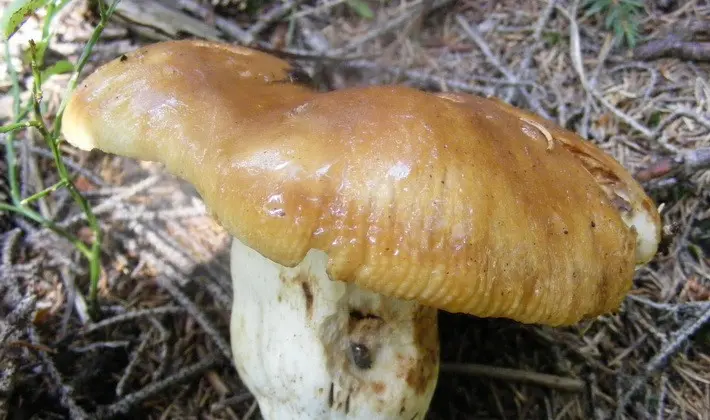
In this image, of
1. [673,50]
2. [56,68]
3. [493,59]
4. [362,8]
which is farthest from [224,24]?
[673,50]

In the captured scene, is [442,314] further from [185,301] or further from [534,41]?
[534,41]

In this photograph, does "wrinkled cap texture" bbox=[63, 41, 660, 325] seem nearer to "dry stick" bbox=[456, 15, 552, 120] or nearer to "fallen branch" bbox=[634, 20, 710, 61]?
"dry stick" bbox=[456, 15, 552, 120]

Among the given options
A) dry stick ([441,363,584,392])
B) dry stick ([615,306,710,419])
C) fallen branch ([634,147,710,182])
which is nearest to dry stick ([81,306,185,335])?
dry stick ([441,363,584,392])

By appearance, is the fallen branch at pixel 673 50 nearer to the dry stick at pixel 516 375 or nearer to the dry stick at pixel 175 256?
the dry stick at pixel 516 375

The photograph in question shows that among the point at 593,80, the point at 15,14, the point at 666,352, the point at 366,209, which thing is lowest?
the point at 666,352

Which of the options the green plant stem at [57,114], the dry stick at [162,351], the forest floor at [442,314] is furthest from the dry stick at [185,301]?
the green plant stem at [57,114]

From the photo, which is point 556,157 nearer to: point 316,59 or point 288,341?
point 288,341

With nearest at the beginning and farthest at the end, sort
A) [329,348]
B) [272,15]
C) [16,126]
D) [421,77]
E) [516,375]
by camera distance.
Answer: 1. [16,126]
2. [329,348]
3. [516,375]
4. [421,77]
5. [272,15]

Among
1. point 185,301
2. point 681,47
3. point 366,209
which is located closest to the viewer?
point 366,209

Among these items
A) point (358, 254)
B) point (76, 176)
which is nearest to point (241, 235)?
point (358, 254)
